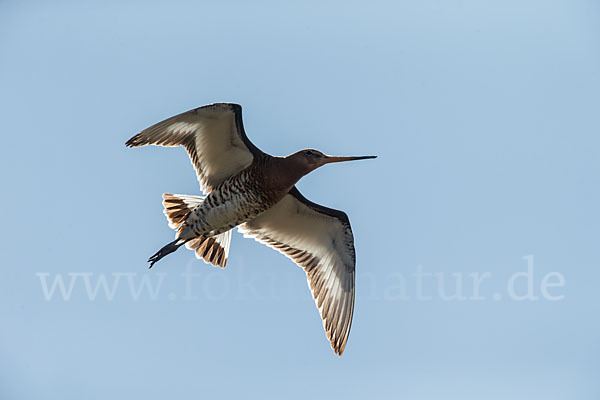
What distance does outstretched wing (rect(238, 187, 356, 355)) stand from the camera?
313 inches

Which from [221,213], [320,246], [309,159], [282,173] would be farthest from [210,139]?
[320,246]

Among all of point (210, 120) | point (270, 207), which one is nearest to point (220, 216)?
point (270, 207)

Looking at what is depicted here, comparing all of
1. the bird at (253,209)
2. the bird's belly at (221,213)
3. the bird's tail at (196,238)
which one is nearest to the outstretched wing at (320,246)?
the bird at (253,209)

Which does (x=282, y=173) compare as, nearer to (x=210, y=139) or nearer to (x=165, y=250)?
(x=210, y=139)

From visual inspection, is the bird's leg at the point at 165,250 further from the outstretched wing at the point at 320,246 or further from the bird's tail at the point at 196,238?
the outstretched wing at the point at 320,246

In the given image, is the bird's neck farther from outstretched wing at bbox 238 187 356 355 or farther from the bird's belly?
outstretched wing at bbox 238 187 356 355

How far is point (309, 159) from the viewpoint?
7.35m

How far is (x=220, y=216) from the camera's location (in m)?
7.54

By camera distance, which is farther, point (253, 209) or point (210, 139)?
point (210, 139)

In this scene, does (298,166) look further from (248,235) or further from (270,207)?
(248,235)

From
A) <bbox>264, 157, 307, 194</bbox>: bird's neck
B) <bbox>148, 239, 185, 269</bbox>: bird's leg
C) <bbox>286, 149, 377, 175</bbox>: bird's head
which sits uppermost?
<bbox>286, 149, 377, 175</bbox>: bird's head

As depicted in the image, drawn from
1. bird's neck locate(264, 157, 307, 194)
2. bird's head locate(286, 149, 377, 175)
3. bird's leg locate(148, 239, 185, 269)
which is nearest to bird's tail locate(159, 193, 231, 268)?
bird's leg locate(148, 239, 185, 269)

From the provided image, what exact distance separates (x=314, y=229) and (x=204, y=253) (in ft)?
4.16

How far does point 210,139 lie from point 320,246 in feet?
5.74
